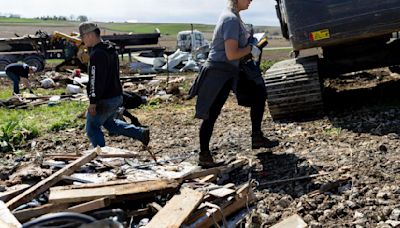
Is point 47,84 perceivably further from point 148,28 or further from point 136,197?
point 148,28

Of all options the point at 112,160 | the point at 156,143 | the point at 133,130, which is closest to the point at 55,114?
the point at 156,143

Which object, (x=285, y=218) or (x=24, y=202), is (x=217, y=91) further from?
(x=24, y=202)

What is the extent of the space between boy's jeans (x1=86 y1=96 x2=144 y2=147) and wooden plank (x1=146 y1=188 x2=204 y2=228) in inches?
84.3

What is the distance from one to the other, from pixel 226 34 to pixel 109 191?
75.9 inches

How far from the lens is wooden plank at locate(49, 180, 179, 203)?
13.8ft

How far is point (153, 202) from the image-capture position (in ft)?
14.2

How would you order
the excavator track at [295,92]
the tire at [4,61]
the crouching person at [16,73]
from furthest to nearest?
1. the tire at [4,61]
2. the crouching person at [16,73]
3. the excavator track at [295,92]

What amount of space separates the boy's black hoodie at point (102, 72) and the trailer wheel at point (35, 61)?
786 inches

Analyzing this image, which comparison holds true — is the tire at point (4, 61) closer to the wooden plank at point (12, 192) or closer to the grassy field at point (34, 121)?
the grassy field at point (34, 121)

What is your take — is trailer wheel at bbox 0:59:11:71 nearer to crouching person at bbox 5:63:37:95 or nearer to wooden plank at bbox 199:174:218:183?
crouching person at bbox 5:63:37:95

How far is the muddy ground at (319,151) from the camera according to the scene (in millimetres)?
4398

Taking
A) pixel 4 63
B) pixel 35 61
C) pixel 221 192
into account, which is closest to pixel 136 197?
pixel 221 192

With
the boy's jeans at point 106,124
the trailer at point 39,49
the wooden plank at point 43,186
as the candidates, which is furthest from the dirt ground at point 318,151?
the trailer at point 39,49

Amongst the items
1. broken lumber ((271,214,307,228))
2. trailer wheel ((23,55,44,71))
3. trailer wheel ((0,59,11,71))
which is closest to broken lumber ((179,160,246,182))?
broken lumber ((271,214,307,228))
